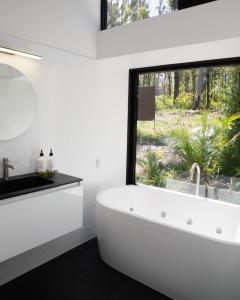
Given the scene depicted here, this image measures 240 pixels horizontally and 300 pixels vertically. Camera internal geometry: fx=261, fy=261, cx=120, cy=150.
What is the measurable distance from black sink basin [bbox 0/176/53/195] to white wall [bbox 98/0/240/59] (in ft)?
5.16

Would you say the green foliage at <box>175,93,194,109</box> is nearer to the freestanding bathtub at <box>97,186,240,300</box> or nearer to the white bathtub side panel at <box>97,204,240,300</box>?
→ the freestanding bathtub at <box>97,186,240,300</box>

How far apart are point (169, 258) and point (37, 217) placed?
1.12 meters

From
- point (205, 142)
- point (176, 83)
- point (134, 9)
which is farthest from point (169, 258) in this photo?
point (134, 9)

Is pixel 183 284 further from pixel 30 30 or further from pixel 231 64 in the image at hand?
pixel 30 30

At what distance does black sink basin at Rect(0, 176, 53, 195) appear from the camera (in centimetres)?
229

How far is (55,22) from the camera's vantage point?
102 inches

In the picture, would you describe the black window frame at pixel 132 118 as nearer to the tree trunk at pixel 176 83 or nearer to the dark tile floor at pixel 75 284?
the tree trunk at pixel 176 83

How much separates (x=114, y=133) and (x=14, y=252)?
1.96 meters

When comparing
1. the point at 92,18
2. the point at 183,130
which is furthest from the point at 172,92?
the point at 92,18

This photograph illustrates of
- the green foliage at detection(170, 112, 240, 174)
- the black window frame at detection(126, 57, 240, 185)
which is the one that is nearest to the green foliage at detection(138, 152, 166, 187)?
the black window frame at detection(126, 57, 240, 185)

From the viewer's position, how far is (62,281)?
2.42 meters

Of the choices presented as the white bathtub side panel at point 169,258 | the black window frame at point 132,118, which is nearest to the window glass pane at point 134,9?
the black window frame at point 132,118

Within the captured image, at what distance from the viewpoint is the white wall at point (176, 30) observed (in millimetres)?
2189

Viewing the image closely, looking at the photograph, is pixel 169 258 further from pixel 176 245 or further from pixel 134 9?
pixel 134 9
